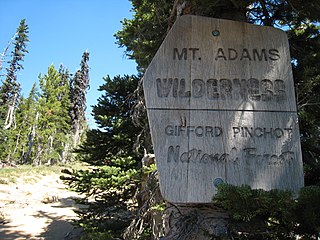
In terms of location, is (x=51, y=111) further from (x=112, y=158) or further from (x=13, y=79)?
(x=112, y=158)

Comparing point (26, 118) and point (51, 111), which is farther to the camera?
point (26, 118)

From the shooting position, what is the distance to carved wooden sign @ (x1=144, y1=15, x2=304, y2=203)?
1448 millimetres

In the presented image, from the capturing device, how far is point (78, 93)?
36906 mm

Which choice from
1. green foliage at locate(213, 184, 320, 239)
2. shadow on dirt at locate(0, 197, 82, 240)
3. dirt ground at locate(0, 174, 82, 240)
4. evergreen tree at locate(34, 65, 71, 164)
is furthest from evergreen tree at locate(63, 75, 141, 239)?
evergreen tree at locate(34, 65, 71, 164)

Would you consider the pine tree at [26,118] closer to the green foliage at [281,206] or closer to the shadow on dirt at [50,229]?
the shadow on dirt at [50,229]

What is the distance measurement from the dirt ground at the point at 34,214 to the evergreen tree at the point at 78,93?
21.5m

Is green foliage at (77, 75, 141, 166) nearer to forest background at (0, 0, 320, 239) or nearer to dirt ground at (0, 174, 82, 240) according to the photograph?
forest background at (0, 0, 320, 239)

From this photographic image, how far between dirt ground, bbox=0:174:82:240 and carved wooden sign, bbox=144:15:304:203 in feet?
16.2

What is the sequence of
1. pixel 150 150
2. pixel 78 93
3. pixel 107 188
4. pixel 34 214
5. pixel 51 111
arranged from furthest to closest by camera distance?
pixel 78 93 → pixel 51 111 → pixel 34 214 → pixel 150 150 → pixel 107 188

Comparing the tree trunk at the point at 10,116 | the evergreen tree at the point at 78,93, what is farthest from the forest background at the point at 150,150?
the evergreen tree at the point at 78,93

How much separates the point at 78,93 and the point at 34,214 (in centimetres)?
A: 2907

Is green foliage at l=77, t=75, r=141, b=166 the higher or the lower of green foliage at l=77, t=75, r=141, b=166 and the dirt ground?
the higher

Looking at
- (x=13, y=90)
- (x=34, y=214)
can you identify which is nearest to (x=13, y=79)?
(x=13, y=90)

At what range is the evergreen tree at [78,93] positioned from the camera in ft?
119
